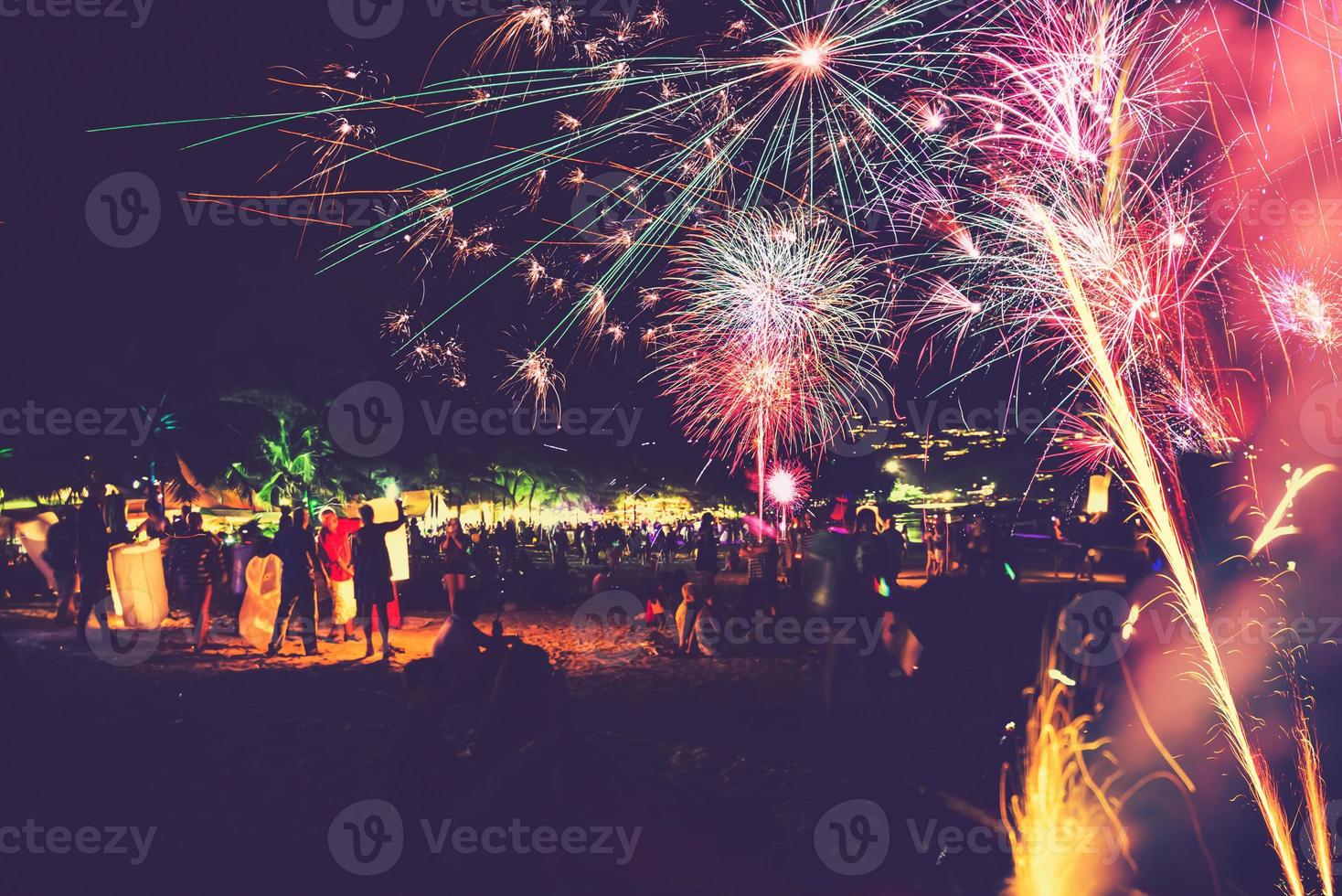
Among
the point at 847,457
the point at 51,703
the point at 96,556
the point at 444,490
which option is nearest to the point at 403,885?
the point at 51,703

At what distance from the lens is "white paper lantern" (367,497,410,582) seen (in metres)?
10.0

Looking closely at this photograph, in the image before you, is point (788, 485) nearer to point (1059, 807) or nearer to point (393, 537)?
point (393, 537)

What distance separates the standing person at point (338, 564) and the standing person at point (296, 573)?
160mm

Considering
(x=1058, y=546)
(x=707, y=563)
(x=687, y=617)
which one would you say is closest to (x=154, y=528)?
(x=687, y=617)

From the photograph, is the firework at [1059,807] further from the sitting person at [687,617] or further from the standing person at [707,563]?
the standing person at [707,563]

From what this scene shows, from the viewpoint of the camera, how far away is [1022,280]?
1091cm

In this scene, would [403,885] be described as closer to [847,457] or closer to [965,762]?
[965,762]

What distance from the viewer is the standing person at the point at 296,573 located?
32.4 ft

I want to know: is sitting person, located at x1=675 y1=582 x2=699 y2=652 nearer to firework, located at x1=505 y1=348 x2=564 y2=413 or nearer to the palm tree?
the palm tree

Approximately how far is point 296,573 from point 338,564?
19.9 inches

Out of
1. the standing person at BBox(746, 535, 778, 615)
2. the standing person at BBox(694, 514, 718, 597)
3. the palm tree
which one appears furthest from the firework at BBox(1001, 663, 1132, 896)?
the palm tree

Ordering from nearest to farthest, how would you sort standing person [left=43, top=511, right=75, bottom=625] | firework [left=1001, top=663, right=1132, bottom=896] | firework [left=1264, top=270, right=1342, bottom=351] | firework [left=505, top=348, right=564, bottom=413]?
firework [left=1001, top=663, right=1132, bottom=896]
standing person [left=43, top=511, right=75, bottom=625]
firework [left=1264, top=270, right=1342, bottom=351]
firework [left=505, top=348, right=564, bottom=413]

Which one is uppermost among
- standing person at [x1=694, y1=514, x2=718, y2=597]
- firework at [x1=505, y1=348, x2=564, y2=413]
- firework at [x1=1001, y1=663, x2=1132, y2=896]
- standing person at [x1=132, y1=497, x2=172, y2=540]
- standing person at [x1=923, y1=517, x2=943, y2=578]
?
firework at [x1=505, y1=348, x2=564, y2=413]

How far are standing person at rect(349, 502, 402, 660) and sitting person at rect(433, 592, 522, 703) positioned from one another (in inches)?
144
